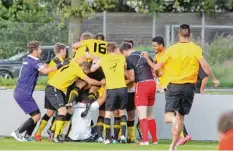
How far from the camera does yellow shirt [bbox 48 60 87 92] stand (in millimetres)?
17484

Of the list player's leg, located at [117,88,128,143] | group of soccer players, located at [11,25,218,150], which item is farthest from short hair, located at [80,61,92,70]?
player's leg, located at [117,88,128,143]

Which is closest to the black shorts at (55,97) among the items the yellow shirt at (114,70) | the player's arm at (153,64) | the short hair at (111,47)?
the yellow shirt at (114,70)

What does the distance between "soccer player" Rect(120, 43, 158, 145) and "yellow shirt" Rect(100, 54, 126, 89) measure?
230 mm

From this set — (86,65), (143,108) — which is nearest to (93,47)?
(86,65)

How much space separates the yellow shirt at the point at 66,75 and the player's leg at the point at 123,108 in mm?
809

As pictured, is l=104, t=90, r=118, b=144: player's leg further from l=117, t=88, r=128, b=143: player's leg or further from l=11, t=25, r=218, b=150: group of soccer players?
l=117, t=88, r=128, b=143: player's leg

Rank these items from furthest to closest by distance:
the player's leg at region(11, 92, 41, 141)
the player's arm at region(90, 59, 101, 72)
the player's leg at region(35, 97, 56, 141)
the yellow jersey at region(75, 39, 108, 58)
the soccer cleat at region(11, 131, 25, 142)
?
the yellow jersey at region(75, 39, 108, 58) → the player's leg at region(35, 97, 56, 141) → the player's leg at region(11, 92, 41, 141) → the soccer cleat at region(11, 131, 25, 142) → the player's arm at region(90, 59, 101, 72)

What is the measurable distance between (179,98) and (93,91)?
3081 mm

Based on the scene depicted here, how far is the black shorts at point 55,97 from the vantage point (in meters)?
17.6

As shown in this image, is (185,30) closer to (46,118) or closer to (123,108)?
(123,108)

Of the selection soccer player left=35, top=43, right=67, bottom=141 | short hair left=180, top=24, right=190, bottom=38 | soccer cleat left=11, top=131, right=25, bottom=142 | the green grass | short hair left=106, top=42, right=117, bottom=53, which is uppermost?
short hair left=180, top=24, right=190, bottom=38

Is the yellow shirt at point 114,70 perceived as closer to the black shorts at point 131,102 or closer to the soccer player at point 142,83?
the soccer player at point 142,83

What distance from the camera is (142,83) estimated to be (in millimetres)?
17125

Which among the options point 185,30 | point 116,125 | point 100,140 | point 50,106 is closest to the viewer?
point 185,30
